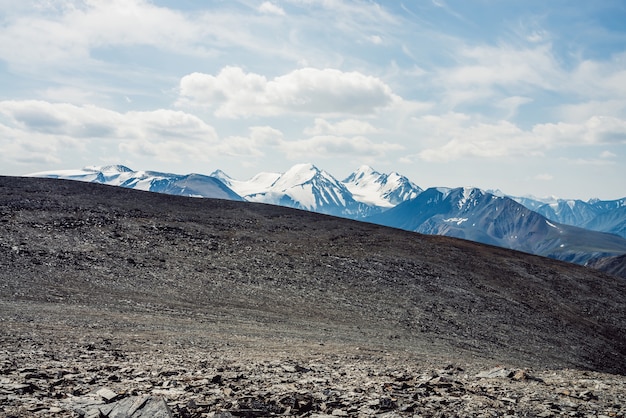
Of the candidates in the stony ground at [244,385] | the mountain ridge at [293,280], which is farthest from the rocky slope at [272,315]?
the mountain ridge at [293,280]

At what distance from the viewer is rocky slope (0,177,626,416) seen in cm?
1154

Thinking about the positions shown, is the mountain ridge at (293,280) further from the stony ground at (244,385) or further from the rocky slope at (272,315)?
the stony ground at (244,385)

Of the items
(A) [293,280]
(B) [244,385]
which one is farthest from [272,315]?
(B) [244,385]

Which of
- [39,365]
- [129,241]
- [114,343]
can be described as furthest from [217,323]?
[129,241]

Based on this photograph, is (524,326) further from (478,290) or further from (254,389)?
(254,389)

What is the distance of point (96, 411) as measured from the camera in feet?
31.2

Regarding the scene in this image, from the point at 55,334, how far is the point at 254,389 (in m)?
10.3

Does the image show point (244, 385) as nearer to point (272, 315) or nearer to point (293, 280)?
point (272, 315)

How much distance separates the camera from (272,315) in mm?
29016

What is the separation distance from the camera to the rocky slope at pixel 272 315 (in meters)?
11.5

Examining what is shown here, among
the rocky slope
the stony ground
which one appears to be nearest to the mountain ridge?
the rocky slope

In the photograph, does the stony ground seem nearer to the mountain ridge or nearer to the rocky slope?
the rocky slope

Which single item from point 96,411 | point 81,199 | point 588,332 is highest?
point 81,199

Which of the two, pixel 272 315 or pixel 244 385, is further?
pixel 272 315
